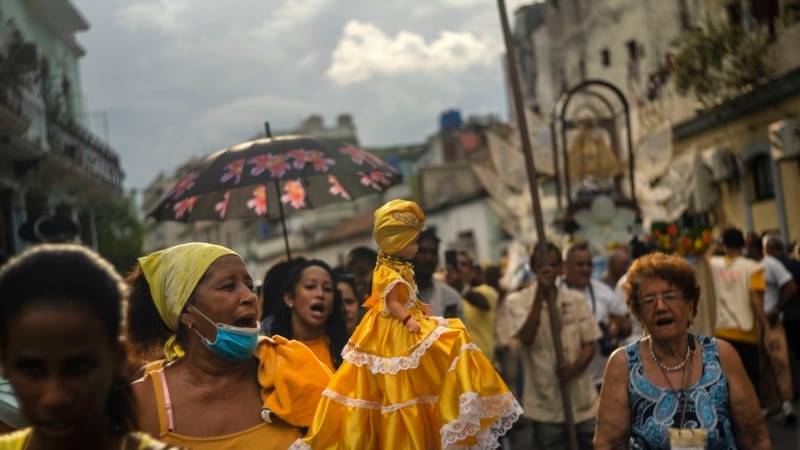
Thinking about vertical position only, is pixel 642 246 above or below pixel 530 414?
above

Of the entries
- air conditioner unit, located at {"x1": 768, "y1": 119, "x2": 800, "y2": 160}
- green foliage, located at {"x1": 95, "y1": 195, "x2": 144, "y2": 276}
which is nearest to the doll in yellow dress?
air conditioner unit, located at {"x1": 768, "y1": 119, "x2": 800, "y2": 160}

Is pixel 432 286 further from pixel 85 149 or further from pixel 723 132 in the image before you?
pixel 85 149

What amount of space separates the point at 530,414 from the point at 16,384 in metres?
6.72

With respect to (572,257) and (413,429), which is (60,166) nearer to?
(572,257)

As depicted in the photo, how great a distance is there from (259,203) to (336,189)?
2.14 feet

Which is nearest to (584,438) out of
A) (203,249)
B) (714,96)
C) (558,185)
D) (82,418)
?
(203,249)

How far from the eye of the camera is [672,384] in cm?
510

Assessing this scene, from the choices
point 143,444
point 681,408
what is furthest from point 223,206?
point 143,444

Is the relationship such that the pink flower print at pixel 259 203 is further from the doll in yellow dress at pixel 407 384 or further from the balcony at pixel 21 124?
the balcony at pixel 21 124

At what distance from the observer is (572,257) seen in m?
9.48

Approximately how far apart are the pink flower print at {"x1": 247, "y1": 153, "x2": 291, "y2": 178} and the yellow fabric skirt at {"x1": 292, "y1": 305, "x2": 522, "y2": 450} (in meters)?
2.76

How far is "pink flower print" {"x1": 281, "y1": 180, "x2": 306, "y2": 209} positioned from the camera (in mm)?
9516

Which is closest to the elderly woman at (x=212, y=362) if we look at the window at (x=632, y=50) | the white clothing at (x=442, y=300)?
the white clothing at (x=442, y=300)

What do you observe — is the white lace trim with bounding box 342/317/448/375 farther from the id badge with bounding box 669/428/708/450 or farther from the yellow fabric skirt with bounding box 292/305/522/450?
the id badge with bounding box 669/428/708/450
